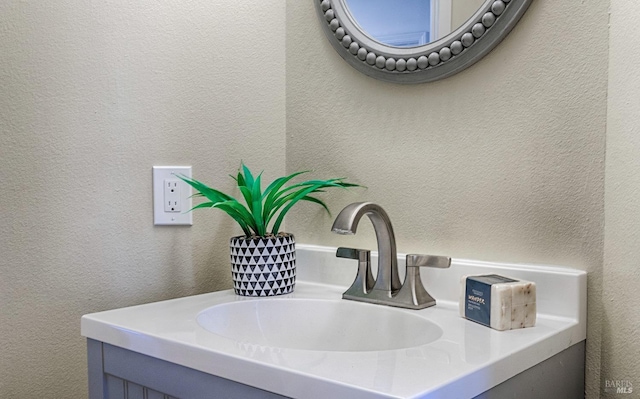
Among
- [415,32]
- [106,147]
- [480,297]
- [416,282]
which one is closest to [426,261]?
[416,282]

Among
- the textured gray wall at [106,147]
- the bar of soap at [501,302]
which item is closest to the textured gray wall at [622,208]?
the bar of soap at [501,302]

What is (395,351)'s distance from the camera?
814mm

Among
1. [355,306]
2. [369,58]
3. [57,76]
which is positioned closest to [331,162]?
[369,58]

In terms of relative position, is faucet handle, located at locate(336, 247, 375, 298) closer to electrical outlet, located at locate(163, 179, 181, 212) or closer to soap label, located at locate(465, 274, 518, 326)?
soap label, located at locate(465, 274, 518, 326)

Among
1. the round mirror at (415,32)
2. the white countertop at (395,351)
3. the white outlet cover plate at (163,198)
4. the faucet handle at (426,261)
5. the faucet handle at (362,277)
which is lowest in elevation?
the white countertop at (395,351)

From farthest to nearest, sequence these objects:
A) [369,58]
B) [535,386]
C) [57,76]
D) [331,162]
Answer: [331,162], [369,58], [57,76], [535,386]

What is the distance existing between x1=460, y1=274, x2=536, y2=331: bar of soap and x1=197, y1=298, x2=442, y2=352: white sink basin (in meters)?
0.12

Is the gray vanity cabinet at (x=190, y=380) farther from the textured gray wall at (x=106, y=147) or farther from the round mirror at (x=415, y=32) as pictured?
the round mirror at (x=415, y=32)

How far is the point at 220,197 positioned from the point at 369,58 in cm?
41

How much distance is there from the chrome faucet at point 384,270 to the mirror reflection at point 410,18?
0.35 m

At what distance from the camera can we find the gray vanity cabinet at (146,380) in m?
0.82

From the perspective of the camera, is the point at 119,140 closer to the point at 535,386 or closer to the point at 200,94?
the point at 200,94

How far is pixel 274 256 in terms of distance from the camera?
1.19 metres

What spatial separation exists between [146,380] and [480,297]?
0.53m
